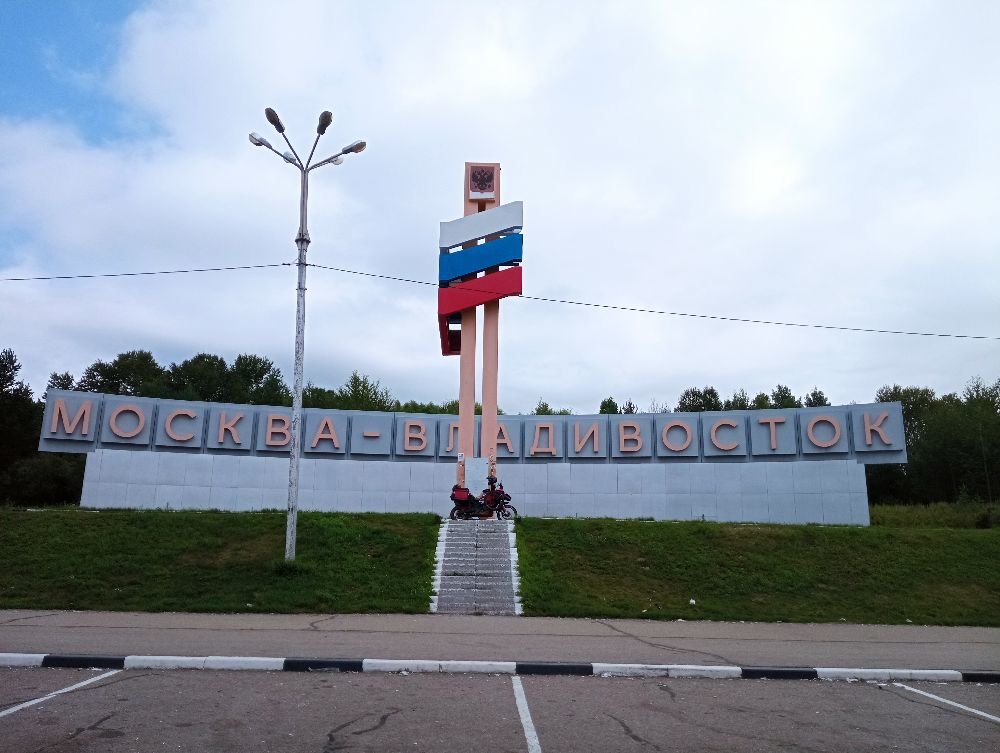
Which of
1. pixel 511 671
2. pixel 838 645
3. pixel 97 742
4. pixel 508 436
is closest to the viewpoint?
pixel 97 742

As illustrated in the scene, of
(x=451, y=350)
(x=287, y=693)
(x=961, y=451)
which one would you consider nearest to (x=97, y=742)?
(x=287, y=693)

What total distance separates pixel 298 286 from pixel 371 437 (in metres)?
12.9

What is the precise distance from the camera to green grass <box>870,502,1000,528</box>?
2748cm

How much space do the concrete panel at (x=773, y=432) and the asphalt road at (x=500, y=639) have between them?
13768 mm

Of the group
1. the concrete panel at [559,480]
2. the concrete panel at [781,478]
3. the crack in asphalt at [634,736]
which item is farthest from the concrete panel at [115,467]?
the crack in asphalt at [634,736]

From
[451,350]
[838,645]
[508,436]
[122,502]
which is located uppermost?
[451,350]

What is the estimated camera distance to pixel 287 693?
7652 mm

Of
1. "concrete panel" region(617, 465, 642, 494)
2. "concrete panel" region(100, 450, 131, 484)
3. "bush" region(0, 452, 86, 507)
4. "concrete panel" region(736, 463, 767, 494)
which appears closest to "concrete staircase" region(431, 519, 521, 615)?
"concrete panel" region(617, 465, 642, 494)

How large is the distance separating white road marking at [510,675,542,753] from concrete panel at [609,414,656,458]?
20.6 meters

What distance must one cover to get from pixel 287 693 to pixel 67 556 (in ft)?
41.7

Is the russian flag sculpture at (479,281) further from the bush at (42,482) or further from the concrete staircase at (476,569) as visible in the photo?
the bush at (42,482)

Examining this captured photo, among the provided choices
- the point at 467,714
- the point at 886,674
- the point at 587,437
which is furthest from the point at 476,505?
the point at 467,714

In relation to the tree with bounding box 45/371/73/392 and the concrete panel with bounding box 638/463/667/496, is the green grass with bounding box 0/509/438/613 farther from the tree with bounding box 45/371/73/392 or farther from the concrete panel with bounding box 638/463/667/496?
the tree with bounding box 45/371/73/392

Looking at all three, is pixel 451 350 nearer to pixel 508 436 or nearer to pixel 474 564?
pixel 508 436
